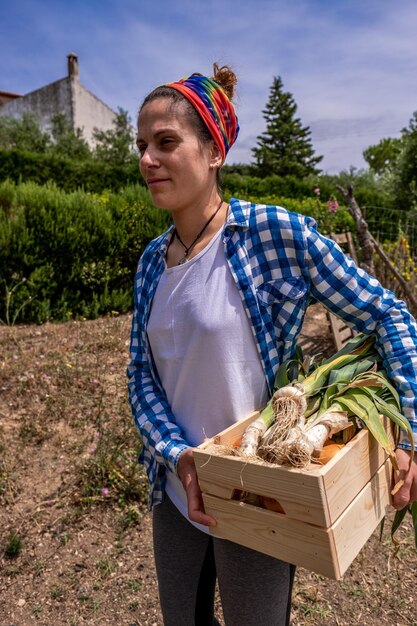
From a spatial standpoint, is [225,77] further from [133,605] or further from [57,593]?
[57,593]

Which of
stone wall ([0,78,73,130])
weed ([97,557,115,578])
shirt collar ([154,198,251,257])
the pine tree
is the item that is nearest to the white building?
stone wall ([0,78,73,130])

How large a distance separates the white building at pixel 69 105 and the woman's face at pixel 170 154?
29.7m

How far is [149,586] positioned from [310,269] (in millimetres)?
2181

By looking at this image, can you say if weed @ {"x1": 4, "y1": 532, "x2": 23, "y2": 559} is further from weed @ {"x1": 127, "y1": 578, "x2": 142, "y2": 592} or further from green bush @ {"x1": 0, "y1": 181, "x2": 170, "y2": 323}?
green bush @ {"x1": 0, "y1": 181, "x2": 170, "y2": 323}

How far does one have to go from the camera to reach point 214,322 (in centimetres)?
137

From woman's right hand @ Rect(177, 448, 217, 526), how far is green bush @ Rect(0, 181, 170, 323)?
174 inches

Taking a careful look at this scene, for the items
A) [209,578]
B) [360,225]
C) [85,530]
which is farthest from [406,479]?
[360,225]

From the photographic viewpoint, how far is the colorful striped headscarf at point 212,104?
4.77ft

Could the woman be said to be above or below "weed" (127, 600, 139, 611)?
above

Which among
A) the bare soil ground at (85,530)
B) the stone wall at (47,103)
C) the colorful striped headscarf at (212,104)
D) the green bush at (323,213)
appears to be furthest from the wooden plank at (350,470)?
the stone wall at (47,103)

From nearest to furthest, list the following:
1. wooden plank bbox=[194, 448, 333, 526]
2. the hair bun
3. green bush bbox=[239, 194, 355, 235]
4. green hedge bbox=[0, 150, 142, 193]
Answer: wooden plank bbox=[194, 448, 333, 526] → the hair bun → green bush bbox=[239, 194, 355, 235] → green hedge bbox=[0, 150, 142, 193]

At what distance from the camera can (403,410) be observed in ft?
4.20

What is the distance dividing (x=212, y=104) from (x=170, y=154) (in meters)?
0.22

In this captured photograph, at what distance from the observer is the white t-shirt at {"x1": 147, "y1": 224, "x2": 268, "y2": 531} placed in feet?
4.50
